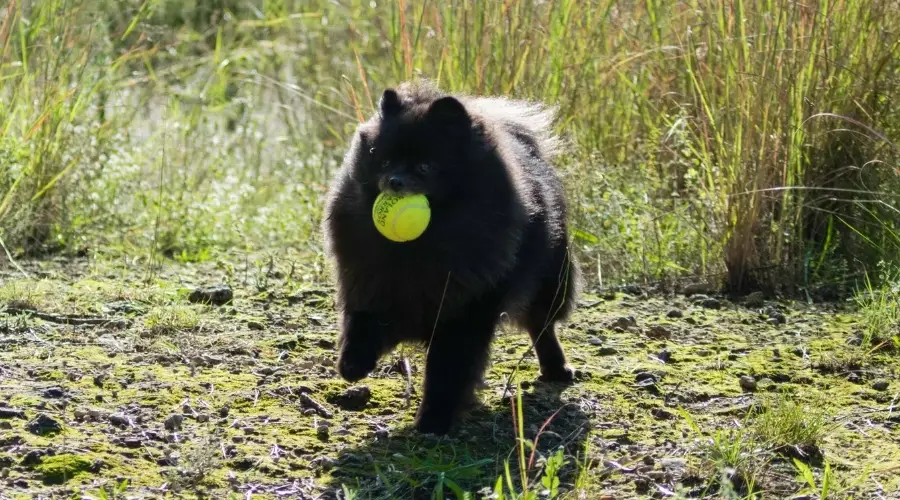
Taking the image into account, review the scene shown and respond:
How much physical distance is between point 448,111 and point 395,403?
43.9 inches

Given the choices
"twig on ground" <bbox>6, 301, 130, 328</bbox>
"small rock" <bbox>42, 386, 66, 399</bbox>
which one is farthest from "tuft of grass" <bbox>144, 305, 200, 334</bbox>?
"small rock" <bbox>42, 386, 66, 399</bbox>

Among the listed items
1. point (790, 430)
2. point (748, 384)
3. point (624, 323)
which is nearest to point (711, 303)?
point (624, 323)

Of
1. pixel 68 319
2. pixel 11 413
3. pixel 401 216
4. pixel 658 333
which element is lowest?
pixel 658 333

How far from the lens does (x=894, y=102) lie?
626 centimetres

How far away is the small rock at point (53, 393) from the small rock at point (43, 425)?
31cm

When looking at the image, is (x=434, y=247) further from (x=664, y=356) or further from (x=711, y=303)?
(x=711, y=303)

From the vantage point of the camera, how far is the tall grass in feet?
20.3

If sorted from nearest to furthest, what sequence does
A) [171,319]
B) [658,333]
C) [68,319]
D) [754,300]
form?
[171,319] < [68,319] < [658,333] < [754,300]

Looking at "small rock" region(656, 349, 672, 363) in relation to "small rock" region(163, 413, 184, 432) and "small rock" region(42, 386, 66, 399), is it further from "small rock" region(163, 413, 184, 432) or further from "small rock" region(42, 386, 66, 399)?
"small rock" region(42, 386, 66, 399)

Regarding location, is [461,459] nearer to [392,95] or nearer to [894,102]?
[392,95]

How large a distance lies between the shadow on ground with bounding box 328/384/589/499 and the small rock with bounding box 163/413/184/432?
1.87 feet

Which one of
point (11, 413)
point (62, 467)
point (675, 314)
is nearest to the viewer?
point (62, 467)

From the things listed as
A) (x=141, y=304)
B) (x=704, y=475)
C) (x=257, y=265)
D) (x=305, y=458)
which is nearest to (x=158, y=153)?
(x=257, y=265)

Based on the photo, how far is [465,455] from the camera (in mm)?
3926
